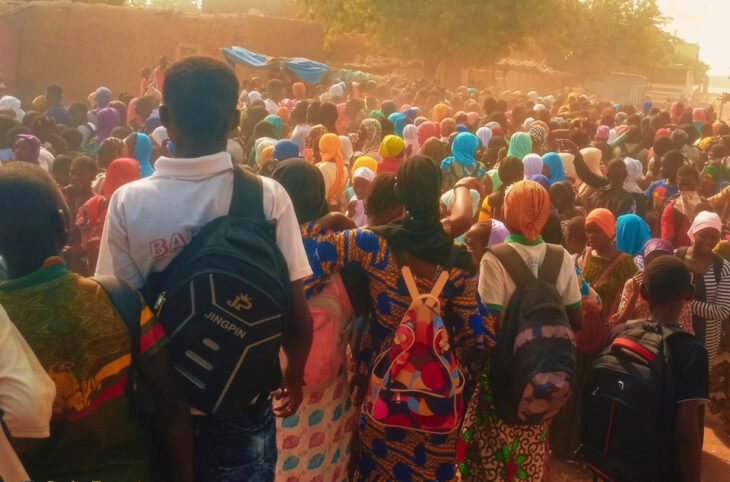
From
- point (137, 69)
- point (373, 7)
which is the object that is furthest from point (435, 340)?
point (373, 7)

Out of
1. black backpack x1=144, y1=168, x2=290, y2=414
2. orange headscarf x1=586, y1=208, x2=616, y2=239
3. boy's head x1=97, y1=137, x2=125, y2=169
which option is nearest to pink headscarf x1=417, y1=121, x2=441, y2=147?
boy's head x1=97, y1=137, x2=125, y2=169

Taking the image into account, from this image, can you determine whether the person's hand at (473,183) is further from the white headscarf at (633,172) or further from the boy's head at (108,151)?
the boy's head at (108,151)

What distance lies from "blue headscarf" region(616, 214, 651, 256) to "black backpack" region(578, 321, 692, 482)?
201 cm

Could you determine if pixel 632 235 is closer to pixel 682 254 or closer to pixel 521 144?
pixel 682 254

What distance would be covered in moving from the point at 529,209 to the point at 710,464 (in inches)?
120

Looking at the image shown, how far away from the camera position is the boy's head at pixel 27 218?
6.03ft

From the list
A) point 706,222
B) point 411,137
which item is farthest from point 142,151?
point 706,222

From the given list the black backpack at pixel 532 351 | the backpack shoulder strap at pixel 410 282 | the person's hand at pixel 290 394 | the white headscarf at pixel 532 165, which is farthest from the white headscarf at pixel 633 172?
the person's hand at pixel 290 394

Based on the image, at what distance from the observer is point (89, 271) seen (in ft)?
16.9

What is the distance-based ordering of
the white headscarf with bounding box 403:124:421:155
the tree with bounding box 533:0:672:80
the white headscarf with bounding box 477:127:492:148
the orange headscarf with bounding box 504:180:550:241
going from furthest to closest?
the tree with bounding box 533:0:672:80 < the white headscarf with bounding box 477:127:492:148 < the white headscarf with bounding box 403:124:421:155 < the orange headscarf with bounding box 504:180:550:241

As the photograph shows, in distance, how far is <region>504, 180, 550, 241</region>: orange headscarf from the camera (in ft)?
10.7

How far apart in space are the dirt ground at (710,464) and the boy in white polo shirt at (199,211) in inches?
118

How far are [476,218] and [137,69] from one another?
18.6m

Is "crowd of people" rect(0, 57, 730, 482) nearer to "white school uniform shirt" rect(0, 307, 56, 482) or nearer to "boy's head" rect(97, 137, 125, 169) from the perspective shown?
"white school uniform shirt" rect(0, 307, 56, 482)
